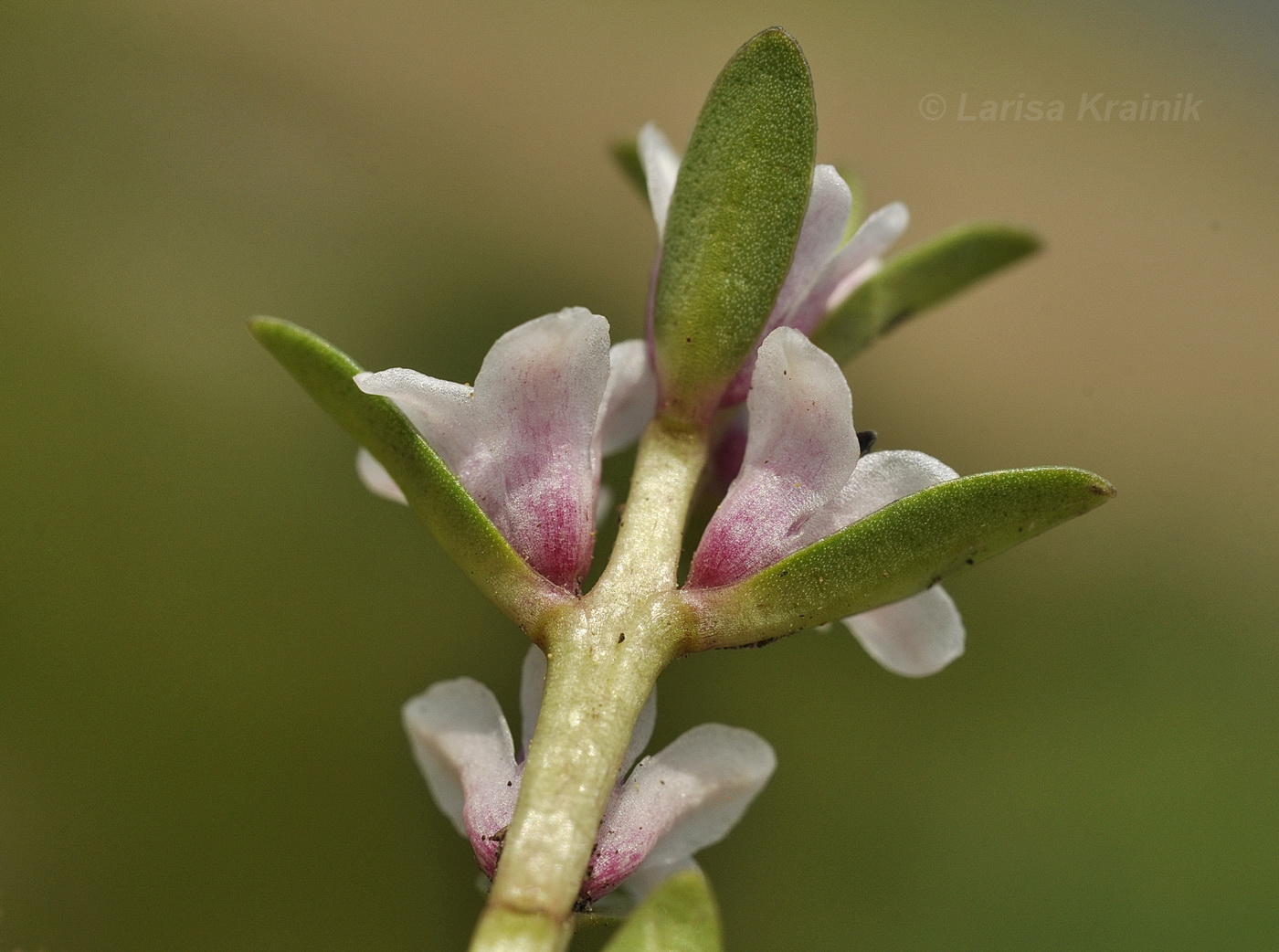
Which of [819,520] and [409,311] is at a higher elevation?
[409,311]

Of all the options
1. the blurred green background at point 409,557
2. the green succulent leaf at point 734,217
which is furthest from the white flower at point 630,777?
the blurred green background at point 409,557

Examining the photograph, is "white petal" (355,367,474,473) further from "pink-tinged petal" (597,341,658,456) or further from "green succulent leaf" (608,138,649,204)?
"green succulent leaf" (608,138,649,204)

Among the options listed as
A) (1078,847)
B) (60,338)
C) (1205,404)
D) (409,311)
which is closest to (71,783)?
(60,338)

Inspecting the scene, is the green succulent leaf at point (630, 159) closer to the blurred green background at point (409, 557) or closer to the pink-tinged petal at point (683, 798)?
the pink-tinged petal at point (683, 798)

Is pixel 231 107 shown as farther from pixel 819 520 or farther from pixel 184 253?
pixel 819 520

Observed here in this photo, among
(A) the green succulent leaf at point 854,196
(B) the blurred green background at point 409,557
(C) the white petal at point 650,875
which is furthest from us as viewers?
(B) the blurred green background at point 409,557

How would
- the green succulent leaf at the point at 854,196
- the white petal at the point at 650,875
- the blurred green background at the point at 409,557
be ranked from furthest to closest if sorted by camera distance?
1. the blurred green background at the point at 409,557
2. the green succulent leaf at the point at 854,196
3. the white petal at the point at 650,875

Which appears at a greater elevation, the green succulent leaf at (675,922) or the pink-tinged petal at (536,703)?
the pink-tinged petal at (536,703)
